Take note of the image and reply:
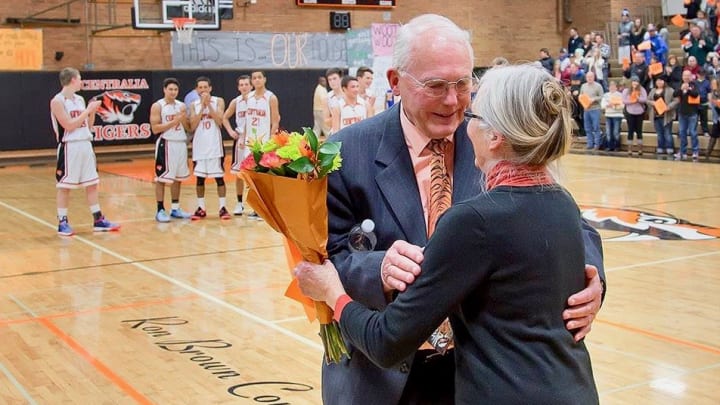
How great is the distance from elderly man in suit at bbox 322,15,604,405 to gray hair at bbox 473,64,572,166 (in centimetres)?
41

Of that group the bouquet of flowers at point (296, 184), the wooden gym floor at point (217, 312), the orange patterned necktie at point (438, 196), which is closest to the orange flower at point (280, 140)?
the bouquet of flowers at point (296, 184)

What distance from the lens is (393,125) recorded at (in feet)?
8.52

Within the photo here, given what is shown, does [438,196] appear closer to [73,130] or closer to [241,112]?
[73,130]

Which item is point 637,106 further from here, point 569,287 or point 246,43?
point 569,287

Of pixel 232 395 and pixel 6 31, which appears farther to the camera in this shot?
pixel 6 31

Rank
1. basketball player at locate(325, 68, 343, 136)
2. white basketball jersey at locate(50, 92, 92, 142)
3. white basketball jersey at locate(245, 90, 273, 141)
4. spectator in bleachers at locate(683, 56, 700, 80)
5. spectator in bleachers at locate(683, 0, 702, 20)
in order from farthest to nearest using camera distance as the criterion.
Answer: spectator in bleachers at locate(683, 0, 702, 20)
spectator in bleachers at locate(683, 56, 700, 80)
basketball player at locate(325, 68, 343, 136)
white basketball jersey at locate(245, 90, 273, 141)
white basketball jersey at locate(50, 92, 92, 142)

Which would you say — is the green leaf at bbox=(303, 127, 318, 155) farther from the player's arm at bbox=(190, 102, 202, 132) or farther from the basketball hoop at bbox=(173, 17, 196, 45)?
the basketball hoop at bbox=(173, 17, 196, 45)

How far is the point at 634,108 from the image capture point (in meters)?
18.8

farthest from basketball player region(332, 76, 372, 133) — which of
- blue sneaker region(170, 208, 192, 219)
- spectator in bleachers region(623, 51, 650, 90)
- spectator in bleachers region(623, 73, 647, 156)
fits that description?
spectator in bleachers region(623, 51, 650, 90)

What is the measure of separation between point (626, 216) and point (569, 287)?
9464 mm

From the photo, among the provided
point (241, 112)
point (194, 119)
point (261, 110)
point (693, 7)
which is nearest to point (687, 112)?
point (693, 7)

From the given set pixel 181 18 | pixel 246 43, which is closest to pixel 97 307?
pixel 181 18

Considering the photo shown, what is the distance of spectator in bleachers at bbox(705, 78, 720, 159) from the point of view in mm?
17103

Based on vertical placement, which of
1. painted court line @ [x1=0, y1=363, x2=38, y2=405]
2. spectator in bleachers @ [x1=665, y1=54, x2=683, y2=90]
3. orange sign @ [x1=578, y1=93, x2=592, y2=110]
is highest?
spectator in bleachers @ [x1=665, y1=54, x2=683, y2=90]
